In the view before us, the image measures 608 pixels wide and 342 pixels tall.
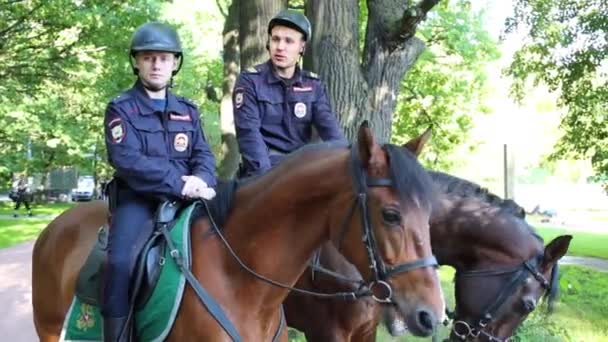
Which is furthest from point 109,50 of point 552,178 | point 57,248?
point 552,178

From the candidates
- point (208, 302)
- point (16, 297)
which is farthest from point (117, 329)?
point (16, 297)

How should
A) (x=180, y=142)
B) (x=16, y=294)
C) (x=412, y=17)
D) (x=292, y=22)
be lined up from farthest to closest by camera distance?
(x=16, y=294), (x=412, y=17), (x=292, y=22), (x=180, y=142)

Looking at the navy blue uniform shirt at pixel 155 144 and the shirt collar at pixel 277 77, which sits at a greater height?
the shirt collar at pixel 277 77

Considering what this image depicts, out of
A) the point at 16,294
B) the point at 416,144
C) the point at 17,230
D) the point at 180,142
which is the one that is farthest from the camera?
the point at 17,230

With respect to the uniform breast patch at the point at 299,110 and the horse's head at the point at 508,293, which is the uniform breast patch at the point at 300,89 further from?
the horse's head at the point at 508,293

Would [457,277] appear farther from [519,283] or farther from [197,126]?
[197,126]

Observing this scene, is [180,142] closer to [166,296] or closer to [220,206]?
[220,206]

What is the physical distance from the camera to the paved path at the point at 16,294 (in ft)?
27.0

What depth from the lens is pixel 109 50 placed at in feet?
55.4

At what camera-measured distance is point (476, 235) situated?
4.45m

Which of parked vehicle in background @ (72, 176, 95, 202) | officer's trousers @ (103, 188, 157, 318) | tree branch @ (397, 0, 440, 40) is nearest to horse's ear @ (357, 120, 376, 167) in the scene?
officer's trousers @ (103, 188, 157, 318)

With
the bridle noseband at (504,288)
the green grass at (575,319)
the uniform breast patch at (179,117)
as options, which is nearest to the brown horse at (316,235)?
the uniform breast patch at (179,117)

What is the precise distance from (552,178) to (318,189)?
6182cm

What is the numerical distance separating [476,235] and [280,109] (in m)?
1.61
